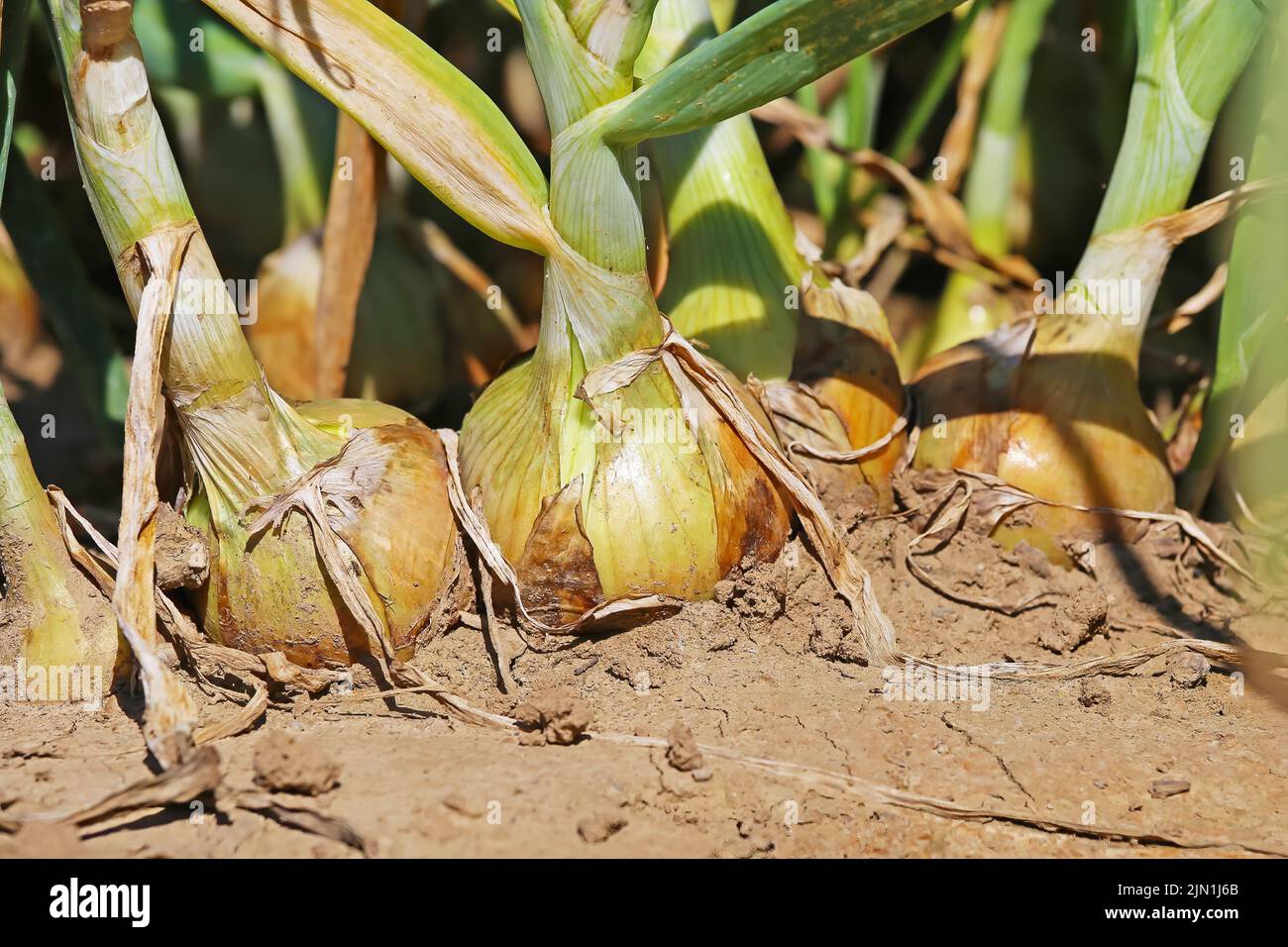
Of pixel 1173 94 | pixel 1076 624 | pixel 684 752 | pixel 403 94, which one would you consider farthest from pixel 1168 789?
pixel 403 94

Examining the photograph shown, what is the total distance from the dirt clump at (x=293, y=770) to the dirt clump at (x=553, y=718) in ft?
0.59

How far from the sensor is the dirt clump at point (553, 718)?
0.99 meters

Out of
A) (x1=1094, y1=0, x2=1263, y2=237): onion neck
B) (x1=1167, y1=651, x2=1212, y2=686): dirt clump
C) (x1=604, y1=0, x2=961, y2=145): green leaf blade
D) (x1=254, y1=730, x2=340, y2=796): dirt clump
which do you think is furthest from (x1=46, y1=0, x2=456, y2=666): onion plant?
(x1=1094, y1=0, x2=1263, y2=237): onion neck

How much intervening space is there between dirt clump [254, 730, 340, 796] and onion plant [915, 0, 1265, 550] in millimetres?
808

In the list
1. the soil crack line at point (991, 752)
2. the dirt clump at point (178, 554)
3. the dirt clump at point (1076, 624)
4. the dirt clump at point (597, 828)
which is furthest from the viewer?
the dirt clump at point (1076, 624)

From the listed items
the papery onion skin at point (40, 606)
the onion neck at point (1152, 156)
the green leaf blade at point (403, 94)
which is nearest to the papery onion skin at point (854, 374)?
the onion neck at point (1152, 156)

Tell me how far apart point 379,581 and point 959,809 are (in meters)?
0.57

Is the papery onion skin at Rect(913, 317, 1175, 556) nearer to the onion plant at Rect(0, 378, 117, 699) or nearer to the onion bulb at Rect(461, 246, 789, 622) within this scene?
the onion bulb at Rect(461, 246, 789, 622)

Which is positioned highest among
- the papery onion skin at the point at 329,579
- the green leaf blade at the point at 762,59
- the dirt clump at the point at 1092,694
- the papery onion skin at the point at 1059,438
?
the green leaf blade at the point at 762,59

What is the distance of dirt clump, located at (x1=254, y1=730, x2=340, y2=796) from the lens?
87 centimetres

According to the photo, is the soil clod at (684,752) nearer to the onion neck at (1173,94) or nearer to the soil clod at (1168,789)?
the soil clod at (1168,789)

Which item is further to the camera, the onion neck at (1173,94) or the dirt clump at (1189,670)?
the onion neck at (1173,94)

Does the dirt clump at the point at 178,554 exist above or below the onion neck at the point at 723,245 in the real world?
below

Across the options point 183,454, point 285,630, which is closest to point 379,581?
point 285,630
